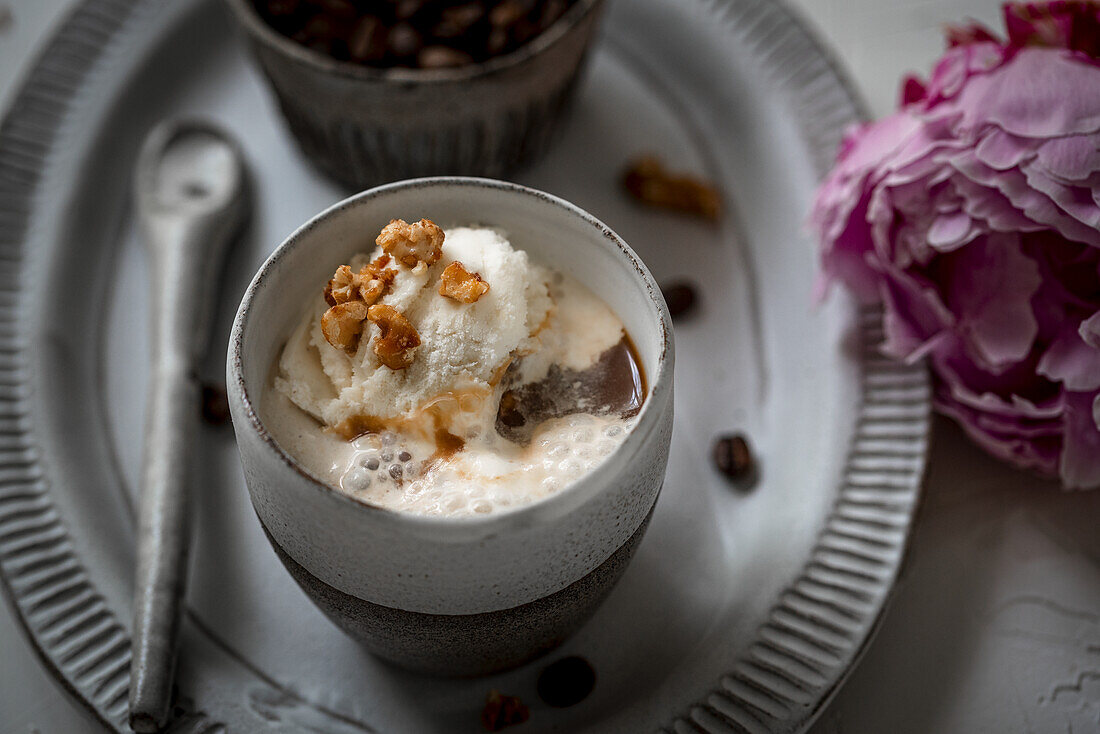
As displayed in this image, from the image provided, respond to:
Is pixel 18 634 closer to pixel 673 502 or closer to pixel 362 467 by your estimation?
pixel 362 467

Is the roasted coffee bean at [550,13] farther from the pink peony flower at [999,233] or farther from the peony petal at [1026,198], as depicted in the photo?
the peony petal at [1026,198]

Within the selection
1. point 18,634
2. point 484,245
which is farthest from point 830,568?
point 18,634

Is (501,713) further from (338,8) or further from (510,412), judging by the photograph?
(338,8)

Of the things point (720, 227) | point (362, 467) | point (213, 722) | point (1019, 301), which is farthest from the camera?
point (720, 227)

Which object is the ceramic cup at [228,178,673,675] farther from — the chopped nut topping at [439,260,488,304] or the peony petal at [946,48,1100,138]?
the peony petal at [946,48,1100,138]

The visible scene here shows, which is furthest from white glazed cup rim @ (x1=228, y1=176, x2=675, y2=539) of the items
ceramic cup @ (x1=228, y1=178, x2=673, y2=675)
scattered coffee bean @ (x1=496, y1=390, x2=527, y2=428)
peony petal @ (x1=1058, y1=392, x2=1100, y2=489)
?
peony petal @ (x1=1058, y1=392, x2=1100, y2=489)

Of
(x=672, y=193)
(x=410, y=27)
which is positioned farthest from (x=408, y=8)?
(x=672, y=193)
